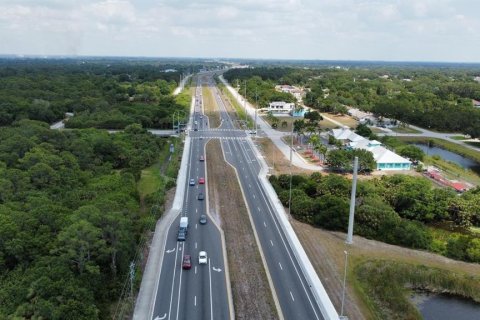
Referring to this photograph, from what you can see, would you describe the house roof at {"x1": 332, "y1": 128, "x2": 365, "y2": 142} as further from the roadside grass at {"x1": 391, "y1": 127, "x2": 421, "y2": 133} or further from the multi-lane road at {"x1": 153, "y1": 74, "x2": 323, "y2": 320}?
the multi-lane road at {"x1": 153, "y1": 74, "x2": 323, "y2": 320}

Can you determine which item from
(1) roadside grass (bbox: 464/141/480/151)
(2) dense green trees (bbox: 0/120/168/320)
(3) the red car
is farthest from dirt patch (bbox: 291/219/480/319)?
(1) roadside grass (bbox: 464/141/480/151)

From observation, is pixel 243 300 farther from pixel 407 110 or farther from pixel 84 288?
pixel 407 110

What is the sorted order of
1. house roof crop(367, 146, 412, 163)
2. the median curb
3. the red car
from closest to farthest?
the median curb → the red car → house roof crop(367, 146, 412, 163)

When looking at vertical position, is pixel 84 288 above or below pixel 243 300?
above

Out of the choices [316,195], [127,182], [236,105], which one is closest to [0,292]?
[127,182]

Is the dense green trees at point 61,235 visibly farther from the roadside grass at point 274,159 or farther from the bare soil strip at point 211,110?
the bare soil strip at point 211,110

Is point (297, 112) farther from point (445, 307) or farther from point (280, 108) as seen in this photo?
point (445, 307)
